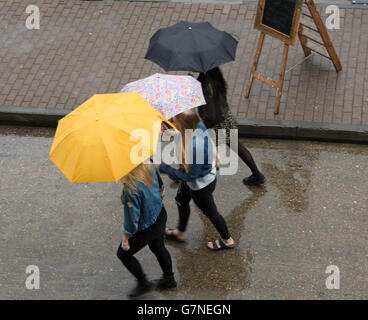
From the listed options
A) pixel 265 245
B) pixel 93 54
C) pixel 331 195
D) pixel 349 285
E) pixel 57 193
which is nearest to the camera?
pixel 349 285

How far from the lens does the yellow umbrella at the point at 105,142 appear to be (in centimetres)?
453

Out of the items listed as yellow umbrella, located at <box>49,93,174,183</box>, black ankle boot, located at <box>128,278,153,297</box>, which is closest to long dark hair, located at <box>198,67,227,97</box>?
yellow umbrella, located at <box>49,93,174,183</box>

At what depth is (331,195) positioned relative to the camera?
689 cm

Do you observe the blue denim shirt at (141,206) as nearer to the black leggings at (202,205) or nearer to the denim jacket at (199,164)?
the denim jacket at (199,164)

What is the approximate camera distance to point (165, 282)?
6.06m

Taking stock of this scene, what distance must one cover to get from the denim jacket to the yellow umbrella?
0.53 metres

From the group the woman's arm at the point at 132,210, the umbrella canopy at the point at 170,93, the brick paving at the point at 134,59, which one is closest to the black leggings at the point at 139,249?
the woman's arm at the point at 132,210

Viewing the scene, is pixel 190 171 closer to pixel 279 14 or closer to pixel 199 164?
pixel 199 164

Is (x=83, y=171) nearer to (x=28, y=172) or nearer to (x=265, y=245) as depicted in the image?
(x=265, y=245)

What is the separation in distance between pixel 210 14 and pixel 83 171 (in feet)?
19.5

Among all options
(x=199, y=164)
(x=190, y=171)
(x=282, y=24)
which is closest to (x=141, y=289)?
(x=190, y=171)

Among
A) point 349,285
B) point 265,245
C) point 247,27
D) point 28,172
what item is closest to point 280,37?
point 247,27

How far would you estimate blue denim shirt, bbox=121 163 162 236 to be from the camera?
4.95 meters

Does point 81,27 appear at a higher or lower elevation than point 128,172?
lower
